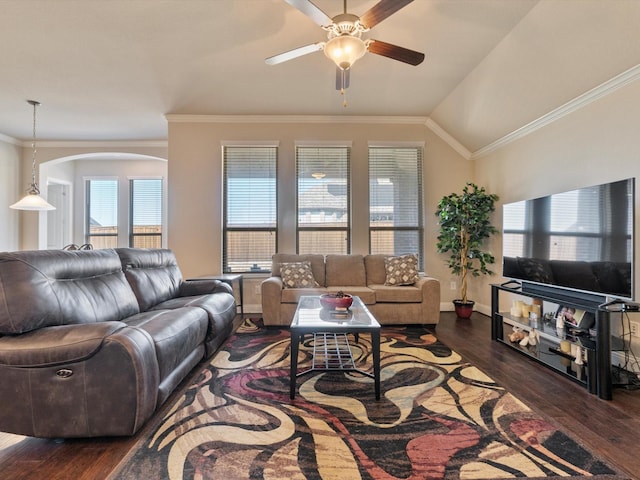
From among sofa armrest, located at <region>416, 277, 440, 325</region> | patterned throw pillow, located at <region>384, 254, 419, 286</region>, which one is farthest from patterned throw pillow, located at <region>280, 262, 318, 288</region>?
sofa armrest, located at <region>416, 277, 440, 325</region>

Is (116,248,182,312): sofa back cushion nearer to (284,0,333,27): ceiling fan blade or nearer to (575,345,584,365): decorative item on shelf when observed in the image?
(284,0,333,27): ceiling fan blade

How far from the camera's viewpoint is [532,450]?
60.9 inches

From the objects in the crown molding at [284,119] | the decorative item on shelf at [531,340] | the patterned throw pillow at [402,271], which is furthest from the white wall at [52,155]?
the decorative item on shelf at [531,340]

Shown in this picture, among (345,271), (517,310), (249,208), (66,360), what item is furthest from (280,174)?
(66,360)

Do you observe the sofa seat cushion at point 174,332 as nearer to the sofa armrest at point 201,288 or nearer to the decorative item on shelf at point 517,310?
the sofa armrest at point 201,288

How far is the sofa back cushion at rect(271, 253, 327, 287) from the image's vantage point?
14.0 feet

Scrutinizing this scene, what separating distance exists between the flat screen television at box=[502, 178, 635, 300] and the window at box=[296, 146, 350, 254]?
2.27 m

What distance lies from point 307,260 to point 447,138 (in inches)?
113

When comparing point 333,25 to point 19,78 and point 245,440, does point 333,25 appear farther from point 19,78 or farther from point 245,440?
point 19,78

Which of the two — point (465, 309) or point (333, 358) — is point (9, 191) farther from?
point (465, 309)

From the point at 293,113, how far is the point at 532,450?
14.6 ft

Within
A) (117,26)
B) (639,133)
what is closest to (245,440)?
(117,26)

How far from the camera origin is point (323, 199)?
15.5ft

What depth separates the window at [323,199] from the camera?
15.5ft
